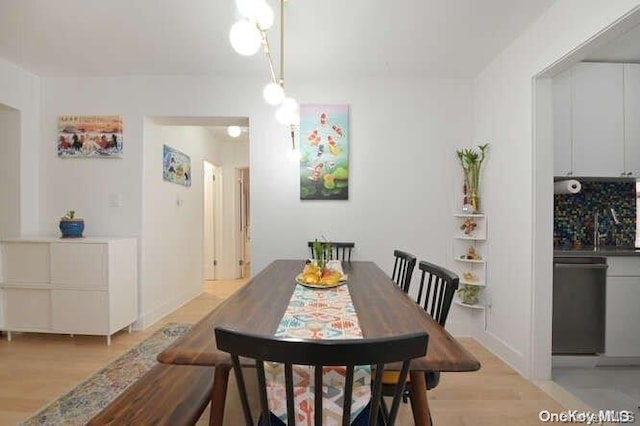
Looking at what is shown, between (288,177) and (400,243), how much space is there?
1.26 m

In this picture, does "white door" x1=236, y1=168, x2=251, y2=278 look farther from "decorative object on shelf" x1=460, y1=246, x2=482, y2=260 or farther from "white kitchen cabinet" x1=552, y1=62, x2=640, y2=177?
"white kitchen cabinet" x1=552, y1=62, x2=640, y2=177

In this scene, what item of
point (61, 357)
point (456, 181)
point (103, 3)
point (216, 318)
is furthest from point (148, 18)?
point (456, 181)

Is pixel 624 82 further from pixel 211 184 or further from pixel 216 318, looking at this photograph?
pixel 211 184

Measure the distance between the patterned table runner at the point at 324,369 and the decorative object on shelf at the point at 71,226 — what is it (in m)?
2.55

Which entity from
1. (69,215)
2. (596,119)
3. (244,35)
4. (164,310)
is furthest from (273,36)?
(164,310)

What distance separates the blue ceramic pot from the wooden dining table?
2174 millimetres

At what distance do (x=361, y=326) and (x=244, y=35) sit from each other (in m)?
1.15

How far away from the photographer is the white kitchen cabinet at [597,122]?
2.62 metres

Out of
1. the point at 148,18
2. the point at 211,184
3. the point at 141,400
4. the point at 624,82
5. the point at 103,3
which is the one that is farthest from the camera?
the point at 211,184

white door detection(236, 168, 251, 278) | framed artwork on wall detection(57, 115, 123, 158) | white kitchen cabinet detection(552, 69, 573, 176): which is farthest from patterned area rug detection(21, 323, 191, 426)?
white kitchen cabinet detection(552, 69, 573, 176)

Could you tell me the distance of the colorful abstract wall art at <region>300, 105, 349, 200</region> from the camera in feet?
10.5

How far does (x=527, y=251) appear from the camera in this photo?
2.37 m

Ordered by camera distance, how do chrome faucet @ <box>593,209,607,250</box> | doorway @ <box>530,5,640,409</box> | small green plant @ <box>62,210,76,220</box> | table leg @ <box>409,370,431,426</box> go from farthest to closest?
small green plant @ <box>62,210,76,220</box> < chrome faucet @ <box>593,209,607,250</box> < doorway @ <box>530,5,640,409</box> < table leg @ <box>409,370,431,426</box>

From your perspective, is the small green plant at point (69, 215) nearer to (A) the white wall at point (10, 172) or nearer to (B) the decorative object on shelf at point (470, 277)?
(A) the white wall at point (10, 172)
